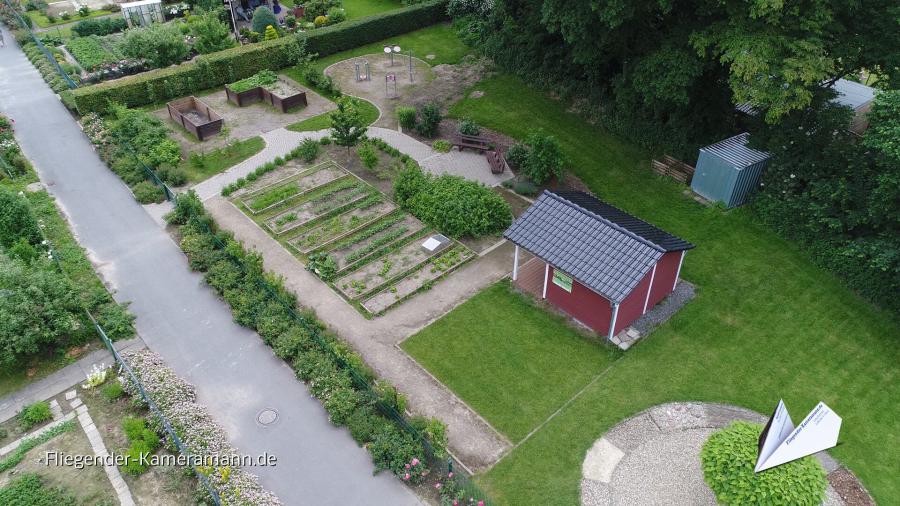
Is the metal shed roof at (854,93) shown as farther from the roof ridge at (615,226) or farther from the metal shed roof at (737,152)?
the roof ridge at (615,226)

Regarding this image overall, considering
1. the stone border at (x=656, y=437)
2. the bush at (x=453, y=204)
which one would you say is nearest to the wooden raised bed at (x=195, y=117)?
the bush at (x=453, y=204)

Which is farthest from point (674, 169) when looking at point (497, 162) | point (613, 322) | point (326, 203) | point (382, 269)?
point (326, 203)

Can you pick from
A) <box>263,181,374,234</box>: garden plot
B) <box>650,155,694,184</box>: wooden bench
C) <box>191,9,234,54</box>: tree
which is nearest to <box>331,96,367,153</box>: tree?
<box>263,181,374,234</box>: garden plot

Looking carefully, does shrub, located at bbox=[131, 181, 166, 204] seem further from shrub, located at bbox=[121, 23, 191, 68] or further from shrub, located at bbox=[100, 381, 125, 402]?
shrub, located at bbox=[121, 23, 191, 68]

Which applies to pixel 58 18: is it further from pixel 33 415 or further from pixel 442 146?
pixel 33 415

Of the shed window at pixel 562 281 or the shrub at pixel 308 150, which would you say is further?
the shrub at pixel 308 150

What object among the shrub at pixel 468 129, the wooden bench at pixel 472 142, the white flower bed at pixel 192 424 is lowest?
the white flower bed at pixel 192 424

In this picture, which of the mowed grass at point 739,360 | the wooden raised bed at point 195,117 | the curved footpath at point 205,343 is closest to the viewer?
the curved footpath at point 205,343
